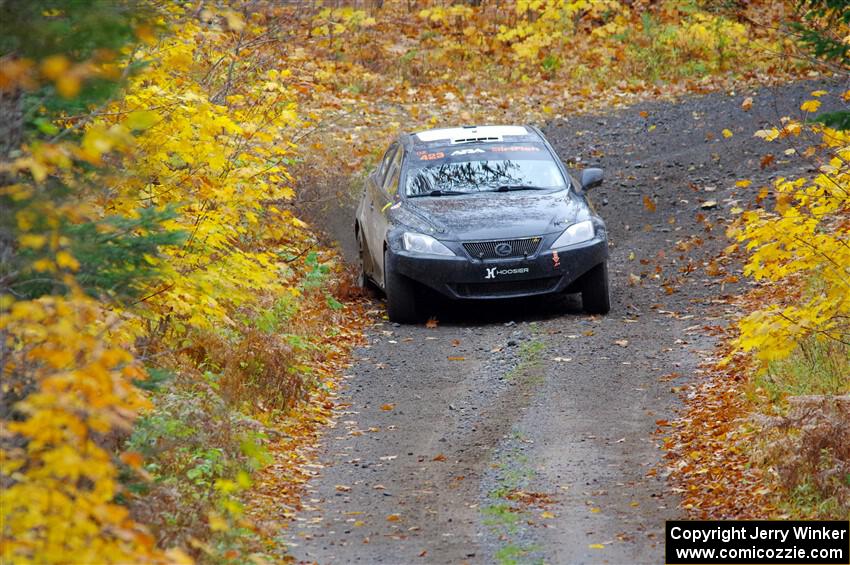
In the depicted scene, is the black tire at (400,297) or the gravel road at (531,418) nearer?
the gravel road at (531,418)

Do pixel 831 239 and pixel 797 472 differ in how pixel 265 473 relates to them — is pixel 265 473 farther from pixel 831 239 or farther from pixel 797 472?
pixel 831 239

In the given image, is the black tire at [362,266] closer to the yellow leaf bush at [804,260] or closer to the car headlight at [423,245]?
the car headlight at [423,245]

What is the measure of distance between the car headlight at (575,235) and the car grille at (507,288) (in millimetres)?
352

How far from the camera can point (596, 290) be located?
1200 centimetres

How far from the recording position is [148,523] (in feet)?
18.1

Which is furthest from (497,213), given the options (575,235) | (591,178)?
(591,178)

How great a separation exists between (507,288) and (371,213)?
2.22 metres

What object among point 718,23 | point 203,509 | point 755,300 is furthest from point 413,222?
point 718,23

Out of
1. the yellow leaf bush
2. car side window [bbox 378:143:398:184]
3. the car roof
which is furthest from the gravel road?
the car roof

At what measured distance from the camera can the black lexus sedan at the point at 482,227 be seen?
11.7 m

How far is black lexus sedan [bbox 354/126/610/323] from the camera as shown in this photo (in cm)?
1170

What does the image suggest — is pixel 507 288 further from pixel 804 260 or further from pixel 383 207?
pixel 804 260

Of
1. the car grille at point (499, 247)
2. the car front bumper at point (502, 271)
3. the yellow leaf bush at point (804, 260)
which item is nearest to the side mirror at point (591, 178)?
the car front bumper at point (502, 271)

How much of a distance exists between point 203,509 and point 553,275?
6035 mm
